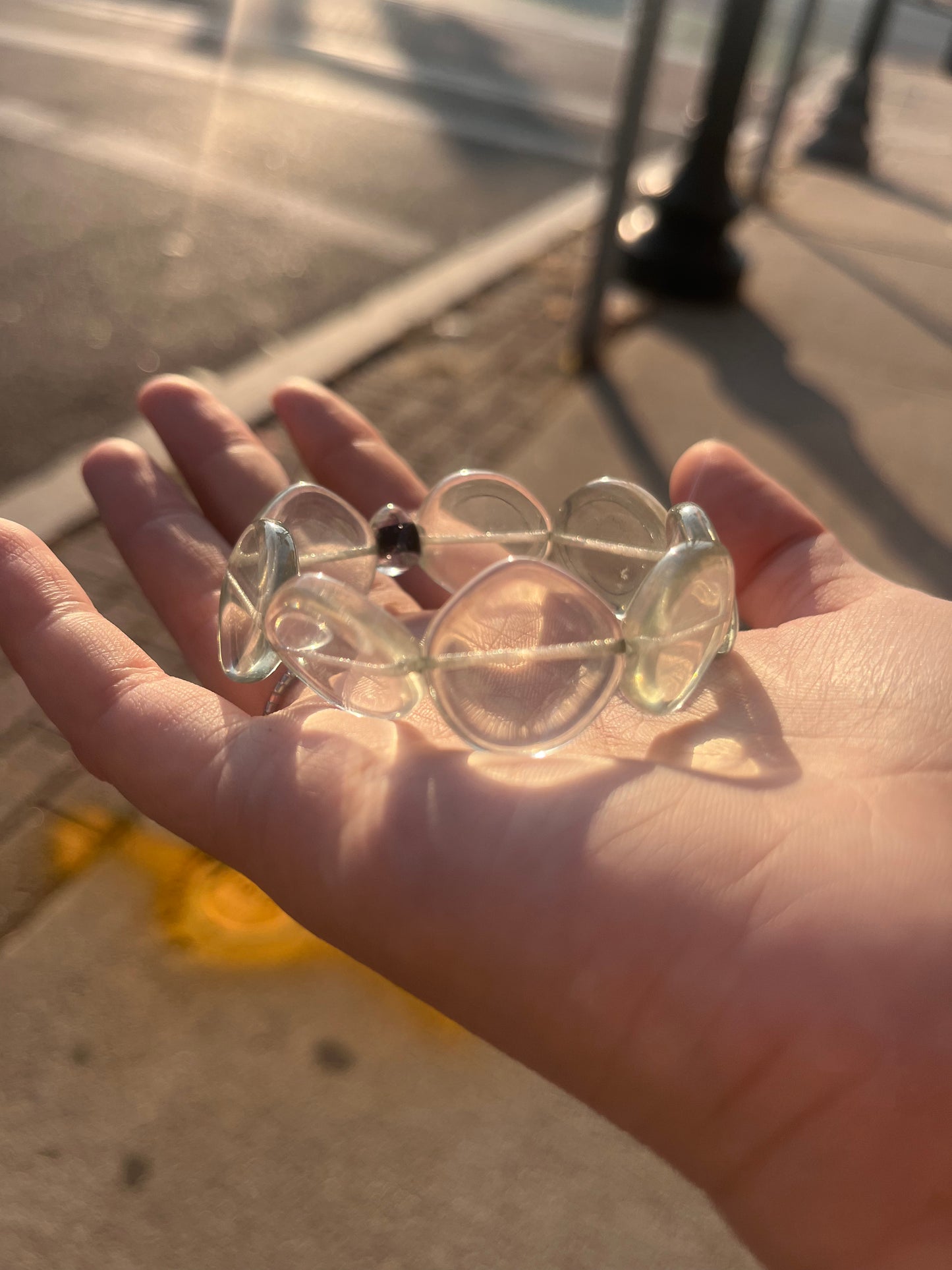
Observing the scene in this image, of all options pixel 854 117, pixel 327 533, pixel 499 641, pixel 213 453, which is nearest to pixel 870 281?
pixel 854 117

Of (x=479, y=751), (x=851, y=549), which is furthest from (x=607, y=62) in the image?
(x=479, y=751)

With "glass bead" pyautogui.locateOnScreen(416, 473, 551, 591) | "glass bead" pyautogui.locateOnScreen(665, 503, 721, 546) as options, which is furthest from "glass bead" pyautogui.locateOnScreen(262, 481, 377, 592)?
"glass bead" pyautogui.locateOnScreen(665, 503, 721, 546)

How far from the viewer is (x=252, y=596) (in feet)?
5.84

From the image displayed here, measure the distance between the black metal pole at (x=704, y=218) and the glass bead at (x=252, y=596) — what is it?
13.4 ft

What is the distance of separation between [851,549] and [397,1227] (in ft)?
8.71

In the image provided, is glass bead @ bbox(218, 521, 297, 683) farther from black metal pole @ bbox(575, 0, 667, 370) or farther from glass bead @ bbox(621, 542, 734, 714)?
black metal pole @ bbox(575, 0, 667, 370)

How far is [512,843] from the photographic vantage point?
143 centimetres

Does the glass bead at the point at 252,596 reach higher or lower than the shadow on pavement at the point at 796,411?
higher

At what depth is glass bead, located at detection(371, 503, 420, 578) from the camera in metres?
2.15

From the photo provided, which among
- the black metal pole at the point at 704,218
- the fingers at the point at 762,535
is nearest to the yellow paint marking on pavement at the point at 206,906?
the fingers at the point at 762,535

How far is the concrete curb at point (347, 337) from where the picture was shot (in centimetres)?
328

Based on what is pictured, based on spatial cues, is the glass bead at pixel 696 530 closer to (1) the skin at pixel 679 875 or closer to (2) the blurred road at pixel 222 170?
(1) the skin at pixel 679 875

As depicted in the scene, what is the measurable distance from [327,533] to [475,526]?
35cm

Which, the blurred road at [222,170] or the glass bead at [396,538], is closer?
the glass bead at [396,538]
